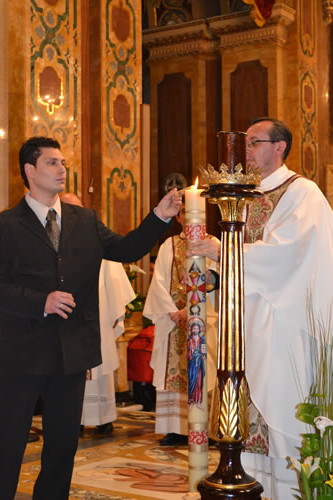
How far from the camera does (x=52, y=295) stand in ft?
11.9

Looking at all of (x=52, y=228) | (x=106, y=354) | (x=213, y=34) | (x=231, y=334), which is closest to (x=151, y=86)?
(x=213, y=34)

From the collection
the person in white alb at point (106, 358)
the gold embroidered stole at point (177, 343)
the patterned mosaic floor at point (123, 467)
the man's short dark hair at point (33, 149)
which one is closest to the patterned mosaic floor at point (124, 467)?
the patterned mosaic floor at point (123, 467)

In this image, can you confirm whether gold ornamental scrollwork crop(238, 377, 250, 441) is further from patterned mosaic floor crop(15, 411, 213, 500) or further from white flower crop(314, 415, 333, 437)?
patterned mosaic floor crop(15, 411, 213, 500)

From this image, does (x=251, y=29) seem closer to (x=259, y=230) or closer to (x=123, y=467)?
(x=123, y=467)

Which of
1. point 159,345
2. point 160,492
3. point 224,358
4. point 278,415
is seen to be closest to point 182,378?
point 159,345

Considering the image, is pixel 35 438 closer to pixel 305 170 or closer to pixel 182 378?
pixel 182 378

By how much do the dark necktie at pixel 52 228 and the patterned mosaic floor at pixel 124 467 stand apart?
1.75 metres

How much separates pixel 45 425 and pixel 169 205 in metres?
1.17

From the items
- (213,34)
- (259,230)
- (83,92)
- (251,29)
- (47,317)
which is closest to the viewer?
(47,317)

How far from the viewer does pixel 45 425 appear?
151 inches

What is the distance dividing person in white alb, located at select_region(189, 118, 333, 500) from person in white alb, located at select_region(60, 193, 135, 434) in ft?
10.8

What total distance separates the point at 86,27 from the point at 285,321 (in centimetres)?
550

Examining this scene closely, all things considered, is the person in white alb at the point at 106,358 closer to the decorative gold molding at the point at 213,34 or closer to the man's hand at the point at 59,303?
the man's hand at the point at 59,303

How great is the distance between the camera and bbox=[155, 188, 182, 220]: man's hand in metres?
3.79
